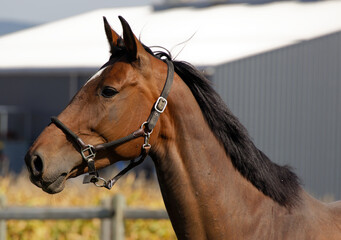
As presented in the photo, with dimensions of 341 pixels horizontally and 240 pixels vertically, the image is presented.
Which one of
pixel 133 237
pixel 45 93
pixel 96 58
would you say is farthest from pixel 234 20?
pixel 133 237

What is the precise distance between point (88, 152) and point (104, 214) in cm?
403

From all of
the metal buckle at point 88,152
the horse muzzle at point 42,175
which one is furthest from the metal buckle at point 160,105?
the horse muzzle at point 42,175

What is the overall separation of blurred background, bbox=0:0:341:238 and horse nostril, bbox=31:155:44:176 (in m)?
7.83

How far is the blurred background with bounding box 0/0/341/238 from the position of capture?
56.3ft

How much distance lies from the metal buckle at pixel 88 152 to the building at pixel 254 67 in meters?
9.77

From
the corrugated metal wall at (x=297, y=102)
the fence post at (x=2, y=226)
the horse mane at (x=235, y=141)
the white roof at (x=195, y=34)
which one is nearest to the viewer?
the horse mane at (x=235, y=141)

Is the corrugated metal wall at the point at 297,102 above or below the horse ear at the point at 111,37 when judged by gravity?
below

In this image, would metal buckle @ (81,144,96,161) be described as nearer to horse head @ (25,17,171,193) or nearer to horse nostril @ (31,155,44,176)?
horse head @ (25,17,171,193)

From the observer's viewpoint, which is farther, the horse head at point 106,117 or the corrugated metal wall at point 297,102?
the corrugated metal wall at point 297,102

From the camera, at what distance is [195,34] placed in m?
20.4

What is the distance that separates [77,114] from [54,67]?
18.5 meters

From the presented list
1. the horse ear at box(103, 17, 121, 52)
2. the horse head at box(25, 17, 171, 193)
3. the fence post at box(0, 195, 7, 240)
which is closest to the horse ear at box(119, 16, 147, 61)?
the horse head at box(25, 17, 171, 193)

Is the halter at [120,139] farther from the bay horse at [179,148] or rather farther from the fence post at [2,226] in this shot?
the fence post at [2,226]

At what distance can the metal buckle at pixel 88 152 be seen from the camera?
3432 millimetres
